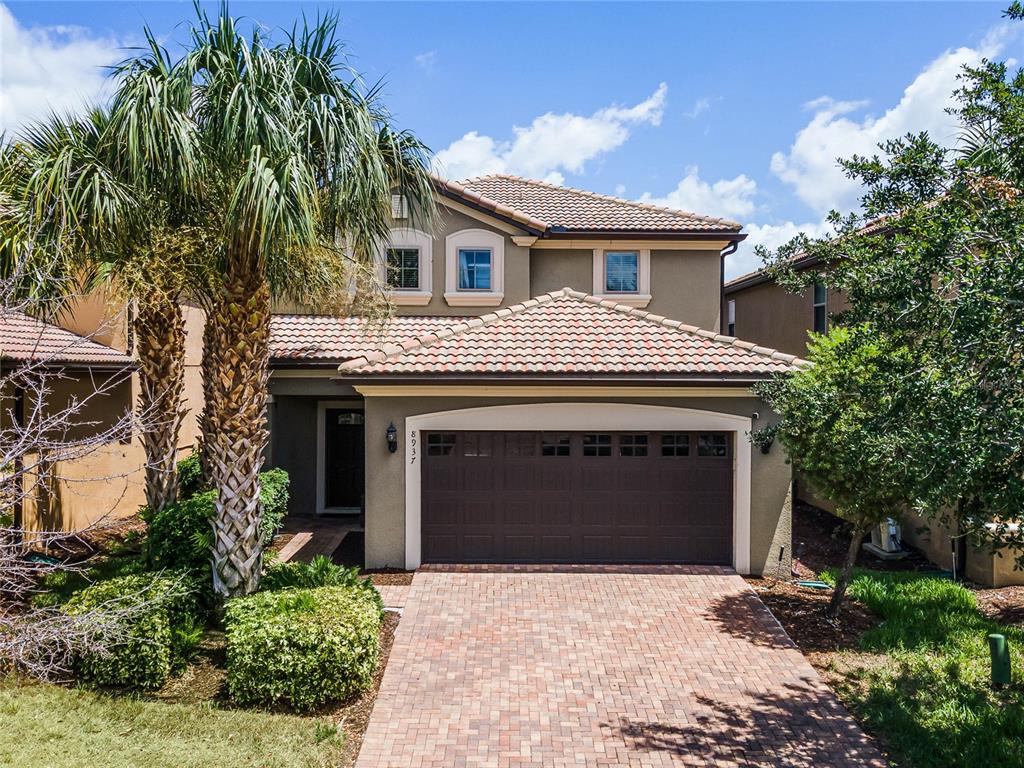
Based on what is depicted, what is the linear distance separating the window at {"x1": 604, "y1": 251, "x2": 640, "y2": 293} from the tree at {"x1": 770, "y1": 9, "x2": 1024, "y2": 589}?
38.1 ft

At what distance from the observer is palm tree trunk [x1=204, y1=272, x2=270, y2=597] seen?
893 centimetres

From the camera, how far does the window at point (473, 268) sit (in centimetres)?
1769

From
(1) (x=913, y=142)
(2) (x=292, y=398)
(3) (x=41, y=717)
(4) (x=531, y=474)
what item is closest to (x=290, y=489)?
(2) (x=292, y=398)

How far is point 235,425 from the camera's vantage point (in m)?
8.94

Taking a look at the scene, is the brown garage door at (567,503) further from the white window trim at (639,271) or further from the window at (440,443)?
the white window trim at (639,271)

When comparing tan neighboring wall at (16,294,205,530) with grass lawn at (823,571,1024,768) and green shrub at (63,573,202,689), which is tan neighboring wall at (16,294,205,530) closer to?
green shrub at (63,573,202,689)

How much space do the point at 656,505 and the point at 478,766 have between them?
23.1 feet

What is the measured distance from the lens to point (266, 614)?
7945 mm

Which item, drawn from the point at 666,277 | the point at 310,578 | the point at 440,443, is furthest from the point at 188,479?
the point at 666,277

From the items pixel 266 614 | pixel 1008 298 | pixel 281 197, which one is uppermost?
pixel 281 197

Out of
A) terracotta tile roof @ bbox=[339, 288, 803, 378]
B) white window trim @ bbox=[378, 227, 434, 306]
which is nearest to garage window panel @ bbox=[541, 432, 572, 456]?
terracotta tile roof @ bbox=[339, 288, 803, 378]

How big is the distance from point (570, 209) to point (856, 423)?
12952 millimetres

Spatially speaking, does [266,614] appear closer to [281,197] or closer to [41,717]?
[41,717]

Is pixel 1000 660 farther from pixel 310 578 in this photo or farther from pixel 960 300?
pixel 310 578
